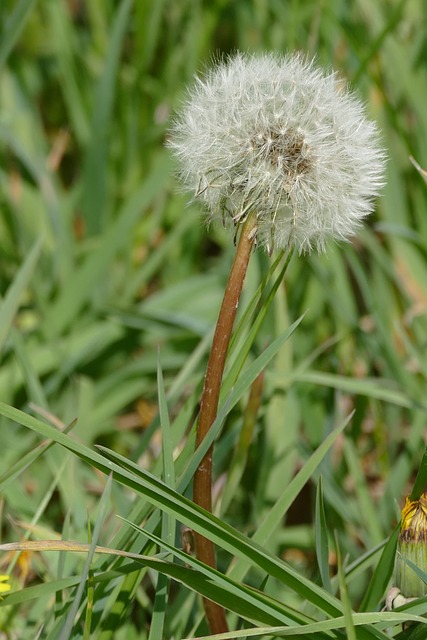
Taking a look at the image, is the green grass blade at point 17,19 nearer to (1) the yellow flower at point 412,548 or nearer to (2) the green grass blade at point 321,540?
Result: (2) the green grass blade at point 321,540

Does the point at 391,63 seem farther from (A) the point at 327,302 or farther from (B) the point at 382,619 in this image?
(B) the point at 382,619

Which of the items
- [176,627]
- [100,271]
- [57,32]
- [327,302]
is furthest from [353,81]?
[176,627]

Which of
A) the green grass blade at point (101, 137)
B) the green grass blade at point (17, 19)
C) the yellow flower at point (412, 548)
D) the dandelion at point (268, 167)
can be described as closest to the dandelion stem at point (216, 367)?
the dandelion at point (268, 167)

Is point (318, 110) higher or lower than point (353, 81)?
lower

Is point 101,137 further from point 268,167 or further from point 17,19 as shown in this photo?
point 268,167

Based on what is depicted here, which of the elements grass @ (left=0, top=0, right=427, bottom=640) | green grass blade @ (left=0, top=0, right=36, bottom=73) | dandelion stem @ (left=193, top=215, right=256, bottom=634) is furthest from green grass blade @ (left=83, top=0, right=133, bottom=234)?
dandelion stem @ (left=193, top=215, right=256, bottom=634)
